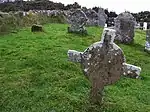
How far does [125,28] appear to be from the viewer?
21531mm

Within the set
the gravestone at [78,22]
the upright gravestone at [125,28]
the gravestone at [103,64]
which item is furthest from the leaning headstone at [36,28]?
the gravestone at [103,64]

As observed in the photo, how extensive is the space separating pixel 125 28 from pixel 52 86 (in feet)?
36.7

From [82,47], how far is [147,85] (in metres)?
6.22

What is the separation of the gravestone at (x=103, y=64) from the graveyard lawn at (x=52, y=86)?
50 cm

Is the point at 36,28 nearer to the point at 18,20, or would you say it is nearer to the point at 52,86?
the point at 18,20

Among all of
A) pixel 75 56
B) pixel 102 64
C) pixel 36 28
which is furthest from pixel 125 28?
pixel 102 64

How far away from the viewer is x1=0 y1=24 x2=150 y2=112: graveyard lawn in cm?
978

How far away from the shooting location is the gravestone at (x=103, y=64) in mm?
9641

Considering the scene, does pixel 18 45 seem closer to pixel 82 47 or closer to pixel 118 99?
pixel 82 47

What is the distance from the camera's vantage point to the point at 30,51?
52.3 ft

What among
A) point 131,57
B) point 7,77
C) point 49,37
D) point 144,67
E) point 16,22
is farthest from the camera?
point 16,22

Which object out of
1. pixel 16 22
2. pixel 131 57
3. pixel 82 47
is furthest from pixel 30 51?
pixel 16 22

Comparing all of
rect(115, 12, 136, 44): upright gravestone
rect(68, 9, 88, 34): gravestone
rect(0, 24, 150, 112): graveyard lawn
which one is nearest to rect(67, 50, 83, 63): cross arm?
rect(0, 24, 150, 112): graveyard lawn

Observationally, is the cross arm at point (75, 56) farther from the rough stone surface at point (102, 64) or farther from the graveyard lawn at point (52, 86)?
the graveyard lawn at point (52, 86)
